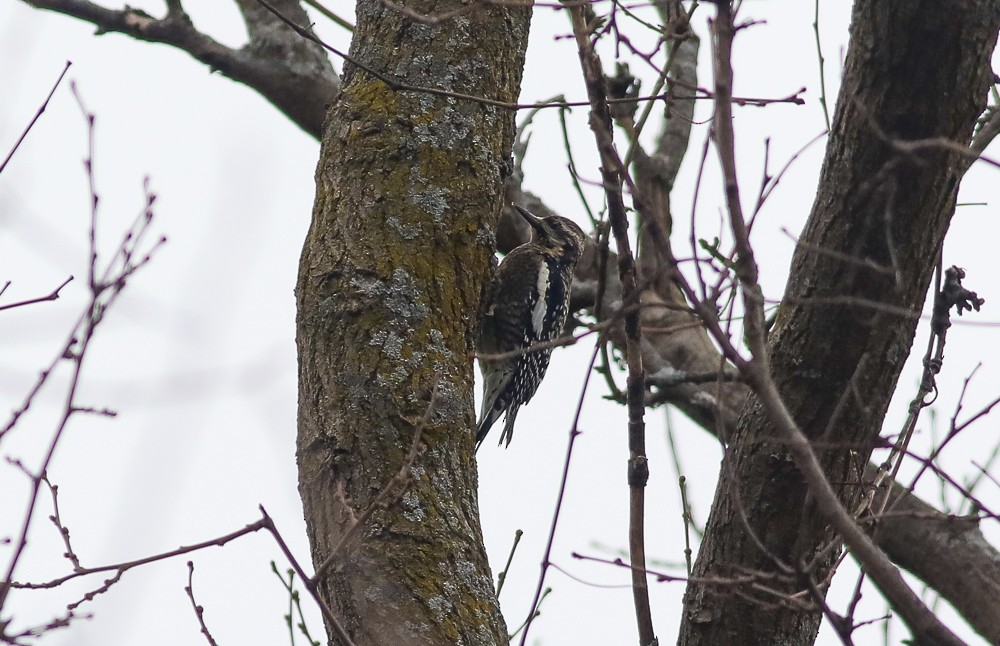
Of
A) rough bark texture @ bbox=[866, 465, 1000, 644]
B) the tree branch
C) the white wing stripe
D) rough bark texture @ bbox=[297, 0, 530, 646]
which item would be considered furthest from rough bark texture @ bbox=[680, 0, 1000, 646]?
the tree branch

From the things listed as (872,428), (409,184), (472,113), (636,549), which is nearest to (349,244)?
(409,184)

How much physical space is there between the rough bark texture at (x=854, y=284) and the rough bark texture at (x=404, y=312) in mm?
680

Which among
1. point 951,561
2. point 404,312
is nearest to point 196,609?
point 404,312

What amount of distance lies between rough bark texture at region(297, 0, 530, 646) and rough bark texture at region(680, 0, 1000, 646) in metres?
0.68

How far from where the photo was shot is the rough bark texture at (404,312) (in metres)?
2.65

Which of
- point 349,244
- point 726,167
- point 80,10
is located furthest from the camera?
point 80,10

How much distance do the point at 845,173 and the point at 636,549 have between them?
3.31 feet

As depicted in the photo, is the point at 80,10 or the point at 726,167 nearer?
the point at 726,167

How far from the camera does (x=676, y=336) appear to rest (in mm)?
5984

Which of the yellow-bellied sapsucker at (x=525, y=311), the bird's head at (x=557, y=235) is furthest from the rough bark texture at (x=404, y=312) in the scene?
the bird's head at (x=557, y=235)

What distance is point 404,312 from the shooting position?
3045 mm

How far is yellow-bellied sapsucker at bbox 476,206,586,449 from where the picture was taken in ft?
19.2

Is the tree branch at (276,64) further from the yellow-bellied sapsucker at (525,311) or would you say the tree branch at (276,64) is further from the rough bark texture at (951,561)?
the rough bark texture at (951,561)

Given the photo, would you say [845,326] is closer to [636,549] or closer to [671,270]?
[636,549]
